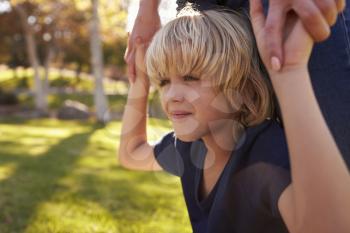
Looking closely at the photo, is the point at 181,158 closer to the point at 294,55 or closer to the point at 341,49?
the point at 341,49

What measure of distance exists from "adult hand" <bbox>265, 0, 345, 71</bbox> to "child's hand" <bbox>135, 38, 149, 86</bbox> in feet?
2.67

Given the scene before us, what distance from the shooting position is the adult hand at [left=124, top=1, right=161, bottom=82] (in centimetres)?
171

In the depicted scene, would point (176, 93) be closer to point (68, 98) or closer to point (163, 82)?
point (163, 82)

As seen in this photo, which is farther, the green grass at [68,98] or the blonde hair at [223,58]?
the green grass at [68,98]

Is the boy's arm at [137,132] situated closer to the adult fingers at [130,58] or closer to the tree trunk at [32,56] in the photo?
the adult fingers at [130,58]

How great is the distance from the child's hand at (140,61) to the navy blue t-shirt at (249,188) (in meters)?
0.41

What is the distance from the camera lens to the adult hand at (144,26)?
1.71 meters

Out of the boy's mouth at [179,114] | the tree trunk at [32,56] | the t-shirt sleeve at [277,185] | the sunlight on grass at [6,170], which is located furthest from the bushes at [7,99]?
the t-shirt sleeve at [277,185]

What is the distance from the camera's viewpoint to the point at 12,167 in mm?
5414

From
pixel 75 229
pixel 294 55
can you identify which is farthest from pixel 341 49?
pixel 75 229

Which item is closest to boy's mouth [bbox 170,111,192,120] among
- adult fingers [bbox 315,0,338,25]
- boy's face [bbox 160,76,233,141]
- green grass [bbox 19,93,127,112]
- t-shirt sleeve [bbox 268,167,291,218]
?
boy's face [bbox 160,76,233,141]

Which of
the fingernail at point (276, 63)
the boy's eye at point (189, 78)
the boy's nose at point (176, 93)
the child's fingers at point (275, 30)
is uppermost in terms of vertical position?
the child's fingers at point (275, 30)

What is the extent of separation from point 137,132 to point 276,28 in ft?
3.27

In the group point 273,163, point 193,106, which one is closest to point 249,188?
point 273,163
